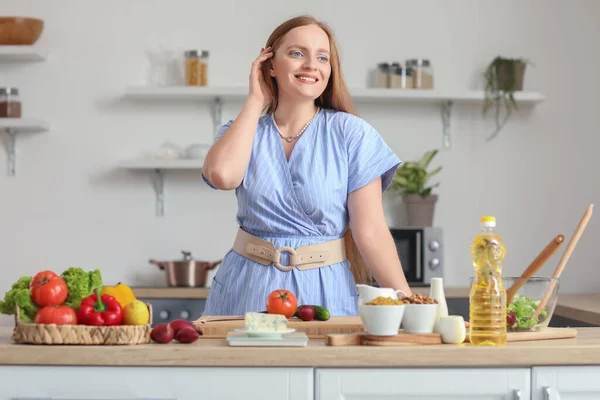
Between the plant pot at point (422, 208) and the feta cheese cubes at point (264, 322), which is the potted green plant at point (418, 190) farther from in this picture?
the feta cheese cubes at point (264, 322)

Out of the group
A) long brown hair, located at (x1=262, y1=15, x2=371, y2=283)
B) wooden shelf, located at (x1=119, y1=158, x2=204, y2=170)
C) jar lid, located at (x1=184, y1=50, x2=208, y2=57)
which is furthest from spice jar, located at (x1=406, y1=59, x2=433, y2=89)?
long brown hair, located at (x1=262, y1=15, x2=371, y2=283)

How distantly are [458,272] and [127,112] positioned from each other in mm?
1803

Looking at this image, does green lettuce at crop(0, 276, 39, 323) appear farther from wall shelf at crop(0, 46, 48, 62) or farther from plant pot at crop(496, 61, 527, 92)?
plant pot at crop(496, 61, 527, 92)

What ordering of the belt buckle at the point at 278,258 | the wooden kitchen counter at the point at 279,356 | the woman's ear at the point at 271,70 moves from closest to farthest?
1. the wooden kitchen counter at the point at 279,356
2. the belt buckle at the point at 278,258
3. the woman's ear at the point at 271,70

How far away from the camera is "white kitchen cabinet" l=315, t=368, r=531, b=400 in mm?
1584

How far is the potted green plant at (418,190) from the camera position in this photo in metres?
4.31

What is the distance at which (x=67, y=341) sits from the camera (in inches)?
63.4

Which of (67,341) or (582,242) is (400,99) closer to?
(582,242)

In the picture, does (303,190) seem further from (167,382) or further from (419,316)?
(167,382)

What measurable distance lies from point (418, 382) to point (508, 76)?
120 inches

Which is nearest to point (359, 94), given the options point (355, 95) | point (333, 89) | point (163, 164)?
point (355, 95)

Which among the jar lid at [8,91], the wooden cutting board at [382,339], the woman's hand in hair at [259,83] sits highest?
the jar lid at [8,91]

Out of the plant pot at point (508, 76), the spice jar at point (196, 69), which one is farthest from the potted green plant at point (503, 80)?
the spice jar at point (196, 69)

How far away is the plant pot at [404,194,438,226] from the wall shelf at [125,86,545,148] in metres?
0.47
